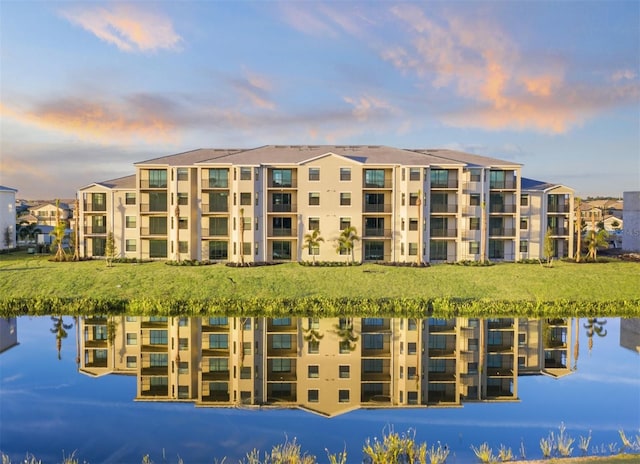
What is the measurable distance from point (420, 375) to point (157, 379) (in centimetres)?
1156

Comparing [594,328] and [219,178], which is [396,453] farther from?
[219,178]

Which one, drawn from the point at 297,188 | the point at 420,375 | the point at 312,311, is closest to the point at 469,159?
the point at 297,188

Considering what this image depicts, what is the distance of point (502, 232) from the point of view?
4791 cm

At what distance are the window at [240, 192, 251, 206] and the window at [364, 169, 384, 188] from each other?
455 inches

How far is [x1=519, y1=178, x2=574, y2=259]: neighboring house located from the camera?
160 feet

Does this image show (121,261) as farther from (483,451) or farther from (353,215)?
(483,451)

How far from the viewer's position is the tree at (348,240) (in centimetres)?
4359

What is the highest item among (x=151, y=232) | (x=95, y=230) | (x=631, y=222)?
(x=631, y=222)

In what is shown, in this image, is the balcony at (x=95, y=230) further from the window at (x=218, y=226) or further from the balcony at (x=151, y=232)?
the window at (x=218, y=226)

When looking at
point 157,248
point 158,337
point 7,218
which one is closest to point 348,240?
point 157,248

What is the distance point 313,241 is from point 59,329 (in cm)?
2298

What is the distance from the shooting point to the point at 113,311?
3191cm

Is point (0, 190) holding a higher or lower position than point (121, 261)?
higher

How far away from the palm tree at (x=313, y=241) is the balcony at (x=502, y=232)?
17.6m
